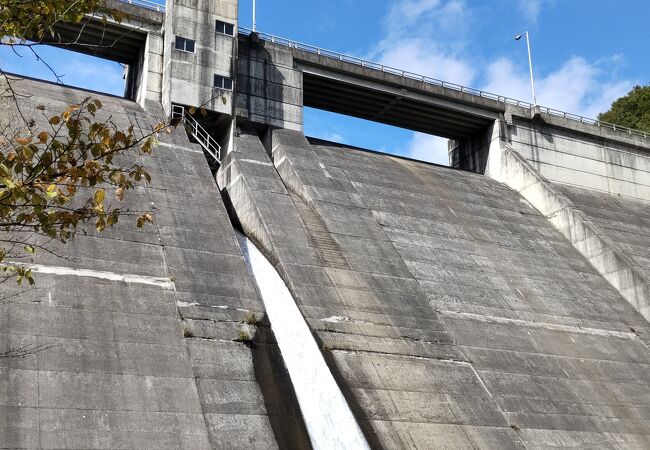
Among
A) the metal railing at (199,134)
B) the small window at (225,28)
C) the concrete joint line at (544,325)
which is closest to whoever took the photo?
the concrete joint line at (544,325)

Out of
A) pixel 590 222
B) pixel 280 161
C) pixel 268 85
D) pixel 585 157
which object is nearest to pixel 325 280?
pixel 280 161

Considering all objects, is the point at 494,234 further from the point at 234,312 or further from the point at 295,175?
the point at 234,312

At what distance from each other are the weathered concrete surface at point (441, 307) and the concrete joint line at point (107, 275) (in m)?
2.97

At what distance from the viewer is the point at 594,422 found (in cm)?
1667

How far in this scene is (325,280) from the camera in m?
17.3

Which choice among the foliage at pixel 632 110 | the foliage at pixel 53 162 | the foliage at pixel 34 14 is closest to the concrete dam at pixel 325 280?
the foliage at pixel 53 162

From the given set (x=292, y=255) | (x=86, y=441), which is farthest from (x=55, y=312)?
(x=292, y=255)

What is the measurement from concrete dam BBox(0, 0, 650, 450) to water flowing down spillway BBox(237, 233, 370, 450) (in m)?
0.04

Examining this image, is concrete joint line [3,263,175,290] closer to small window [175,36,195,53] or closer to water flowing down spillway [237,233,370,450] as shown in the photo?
water flowing down spillway [237,233,370,450]

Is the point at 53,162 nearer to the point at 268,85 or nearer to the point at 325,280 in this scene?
the point at 325,280

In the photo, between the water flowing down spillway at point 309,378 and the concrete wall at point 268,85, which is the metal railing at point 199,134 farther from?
the water flowing down spillway at point 309,378

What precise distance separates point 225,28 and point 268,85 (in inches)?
93.1

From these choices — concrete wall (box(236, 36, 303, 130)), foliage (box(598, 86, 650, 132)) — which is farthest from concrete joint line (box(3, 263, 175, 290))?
foliage (box(598, 86, 650, 132))

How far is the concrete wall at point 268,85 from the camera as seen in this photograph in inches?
1019
